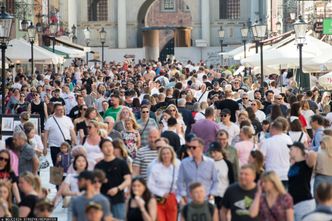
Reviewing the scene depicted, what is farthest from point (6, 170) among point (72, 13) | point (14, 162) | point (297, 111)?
point (72, 13)

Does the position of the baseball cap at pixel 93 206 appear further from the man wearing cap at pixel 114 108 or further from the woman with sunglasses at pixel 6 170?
the man wearing cap at pixel 114 108

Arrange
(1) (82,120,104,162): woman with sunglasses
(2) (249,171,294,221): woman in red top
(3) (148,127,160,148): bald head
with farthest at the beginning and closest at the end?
(1) (82,120,104,162): woman with sunglasses
(3) (148,127,160,148): bald head
(2) (249,171,294,221): woman in red top

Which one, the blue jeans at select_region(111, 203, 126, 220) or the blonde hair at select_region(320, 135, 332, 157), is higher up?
the blonde hair at select_region(320, 135, 332, 157)

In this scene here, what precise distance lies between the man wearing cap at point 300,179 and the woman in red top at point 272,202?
211cm

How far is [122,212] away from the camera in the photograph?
46.5ft

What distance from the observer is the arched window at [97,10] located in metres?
78.9

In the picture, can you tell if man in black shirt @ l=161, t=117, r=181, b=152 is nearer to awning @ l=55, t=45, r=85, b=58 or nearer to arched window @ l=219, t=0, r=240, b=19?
awning @ l=55, t=45, r=85, b=58

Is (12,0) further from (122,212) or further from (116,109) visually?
(122,212)

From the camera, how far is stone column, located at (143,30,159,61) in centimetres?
7675

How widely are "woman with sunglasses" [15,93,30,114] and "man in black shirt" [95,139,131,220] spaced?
12.0 m

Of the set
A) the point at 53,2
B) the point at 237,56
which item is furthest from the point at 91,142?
the point at 53,2

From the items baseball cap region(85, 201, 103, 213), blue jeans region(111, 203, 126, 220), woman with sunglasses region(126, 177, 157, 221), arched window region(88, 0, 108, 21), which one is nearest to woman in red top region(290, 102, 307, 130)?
blue jeans region(111, 203, 126, 220)

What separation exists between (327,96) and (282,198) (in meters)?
13.9

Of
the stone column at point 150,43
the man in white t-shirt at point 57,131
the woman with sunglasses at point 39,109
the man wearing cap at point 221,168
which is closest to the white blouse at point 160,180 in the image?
the man wearing cap at point 221,168
